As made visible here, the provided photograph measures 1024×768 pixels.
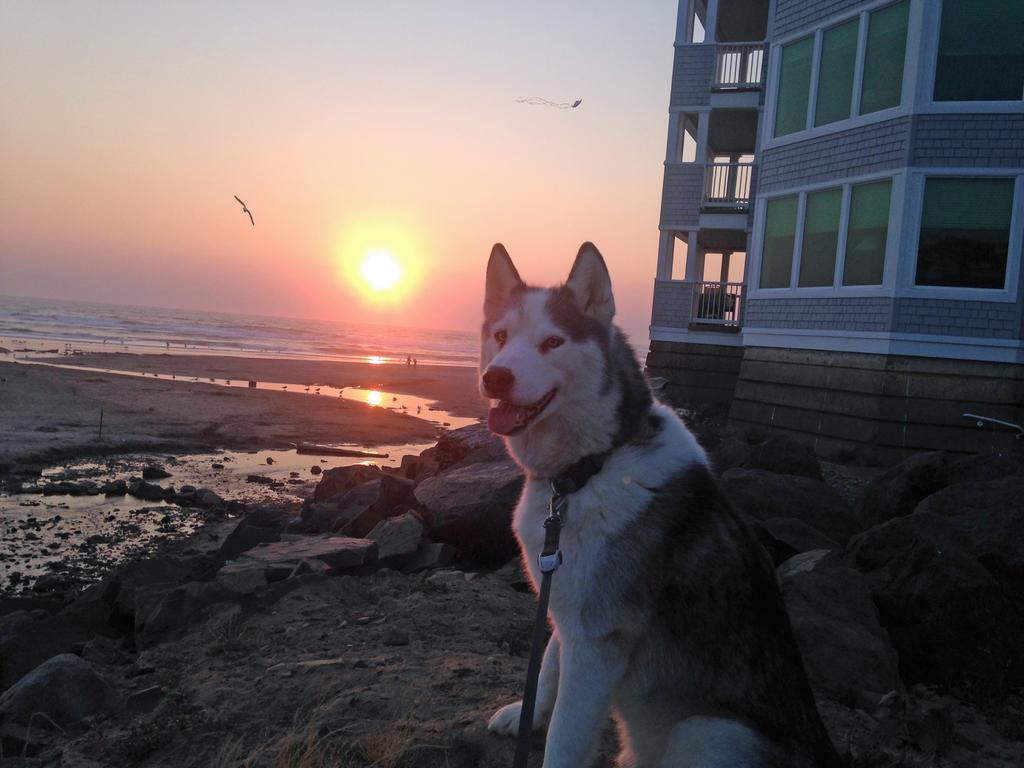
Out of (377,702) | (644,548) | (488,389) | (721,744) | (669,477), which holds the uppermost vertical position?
(488,389)

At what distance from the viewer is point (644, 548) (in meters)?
3.01

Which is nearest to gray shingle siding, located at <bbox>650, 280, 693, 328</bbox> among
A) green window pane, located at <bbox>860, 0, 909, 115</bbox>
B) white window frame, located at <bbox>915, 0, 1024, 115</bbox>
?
green window pane, located at <bbox>860, 0, 909, 115</bbox>

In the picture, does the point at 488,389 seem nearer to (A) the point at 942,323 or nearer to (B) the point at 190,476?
(B) the point at 190,476

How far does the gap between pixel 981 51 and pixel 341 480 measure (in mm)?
11626

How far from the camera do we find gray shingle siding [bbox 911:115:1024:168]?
11672 mm

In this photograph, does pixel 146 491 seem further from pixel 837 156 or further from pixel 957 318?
pixel 837 156

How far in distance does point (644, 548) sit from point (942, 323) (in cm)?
1106

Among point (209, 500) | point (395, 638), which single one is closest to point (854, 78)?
point (209, 500)

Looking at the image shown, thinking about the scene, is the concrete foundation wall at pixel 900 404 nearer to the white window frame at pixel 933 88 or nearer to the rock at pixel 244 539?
the white window frame at pixel 933 88

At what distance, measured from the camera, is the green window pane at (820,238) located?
44.7 ft

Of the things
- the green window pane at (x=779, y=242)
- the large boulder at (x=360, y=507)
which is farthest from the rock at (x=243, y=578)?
the green window pane at (x=779, y=242)

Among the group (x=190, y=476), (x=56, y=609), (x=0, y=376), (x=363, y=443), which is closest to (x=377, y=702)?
(x=56, y=609)

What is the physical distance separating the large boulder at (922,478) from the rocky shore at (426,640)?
27mm

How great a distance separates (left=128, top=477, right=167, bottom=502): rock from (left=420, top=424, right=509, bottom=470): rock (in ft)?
12.0
